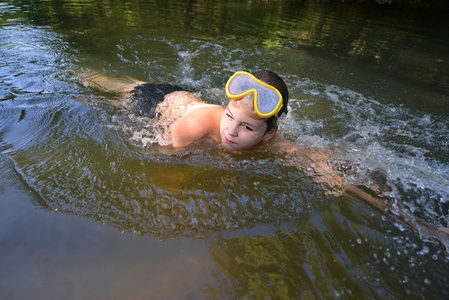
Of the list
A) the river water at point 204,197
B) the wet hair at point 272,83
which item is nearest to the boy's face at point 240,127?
the wet hair at point 272,83

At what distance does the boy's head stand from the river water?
9.5 inches

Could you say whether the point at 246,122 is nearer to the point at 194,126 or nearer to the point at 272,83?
the point at 272,83


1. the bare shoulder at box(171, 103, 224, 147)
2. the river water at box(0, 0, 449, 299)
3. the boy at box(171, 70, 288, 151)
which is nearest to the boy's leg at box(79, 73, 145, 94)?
the river water at box(0, 0, 449, 299)

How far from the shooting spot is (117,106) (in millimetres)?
3895

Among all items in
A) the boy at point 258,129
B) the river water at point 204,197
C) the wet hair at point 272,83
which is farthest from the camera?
the wet hair at point 272,83

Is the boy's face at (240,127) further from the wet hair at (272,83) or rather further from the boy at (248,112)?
the wet hair at (272,83)

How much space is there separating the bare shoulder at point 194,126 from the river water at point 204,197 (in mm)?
251

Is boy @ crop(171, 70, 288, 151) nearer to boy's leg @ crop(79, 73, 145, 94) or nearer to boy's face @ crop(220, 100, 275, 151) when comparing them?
boy's face @ crop(220, 100, 275, 151)

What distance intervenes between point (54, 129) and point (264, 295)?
10.1 ft

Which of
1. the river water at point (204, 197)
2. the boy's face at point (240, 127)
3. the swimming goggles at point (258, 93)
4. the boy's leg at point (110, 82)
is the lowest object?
the boy's leg at point (110, 82)

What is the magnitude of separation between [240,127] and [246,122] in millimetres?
85

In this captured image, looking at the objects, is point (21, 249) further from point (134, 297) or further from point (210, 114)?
point (210, 114)

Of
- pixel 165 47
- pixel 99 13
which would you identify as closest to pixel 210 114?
pixel 165 47

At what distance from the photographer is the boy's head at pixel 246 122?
270 cm
